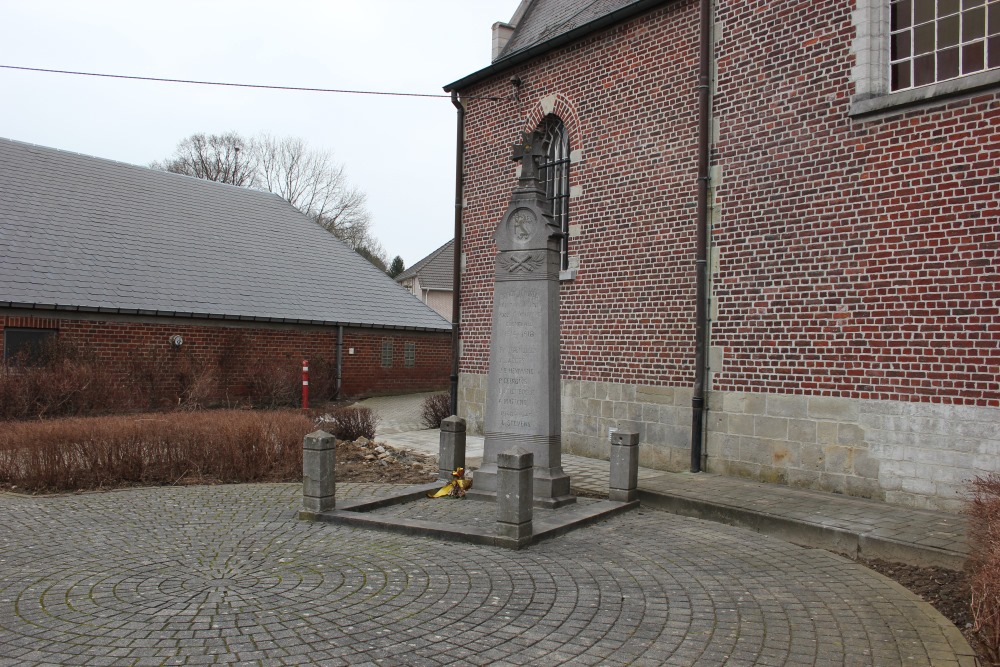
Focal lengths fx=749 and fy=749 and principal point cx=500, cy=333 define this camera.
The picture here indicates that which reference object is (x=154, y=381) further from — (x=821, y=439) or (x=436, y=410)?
(x=821, y=439)

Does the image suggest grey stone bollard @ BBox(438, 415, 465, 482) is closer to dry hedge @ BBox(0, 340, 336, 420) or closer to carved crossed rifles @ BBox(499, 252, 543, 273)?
carved crossed rifles @ BBox(499, 252, 543, 273)

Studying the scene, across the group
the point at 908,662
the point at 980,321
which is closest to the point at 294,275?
the point at 980,321

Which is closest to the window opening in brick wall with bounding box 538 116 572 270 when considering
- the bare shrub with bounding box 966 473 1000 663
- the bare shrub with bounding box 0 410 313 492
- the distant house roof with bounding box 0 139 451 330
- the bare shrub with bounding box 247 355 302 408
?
the bare shrub with bounding box 0 410 313 492

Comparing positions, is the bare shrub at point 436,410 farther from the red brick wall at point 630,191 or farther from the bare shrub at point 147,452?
the bare shrub at point 147,452

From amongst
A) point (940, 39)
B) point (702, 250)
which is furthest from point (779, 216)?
point (940, 39)

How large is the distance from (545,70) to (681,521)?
832 centimetres

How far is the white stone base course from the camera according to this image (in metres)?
7.28

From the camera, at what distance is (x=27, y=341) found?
16422mm

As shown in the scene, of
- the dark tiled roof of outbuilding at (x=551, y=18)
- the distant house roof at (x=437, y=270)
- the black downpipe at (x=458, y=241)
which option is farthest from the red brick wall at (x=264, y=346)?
the distant house roof at (x=437, y=270)

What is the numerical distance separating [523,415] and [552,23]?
9390mm

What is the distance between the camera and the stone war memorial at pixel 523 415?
743cm

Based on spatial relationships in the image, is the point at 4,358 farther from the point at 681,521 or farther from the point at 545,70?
the point at 681,521

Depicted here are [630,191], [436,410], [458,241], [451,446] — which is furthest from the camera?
[436,410]

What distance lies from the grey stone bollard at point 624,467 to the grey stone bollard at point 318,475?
117 inches
